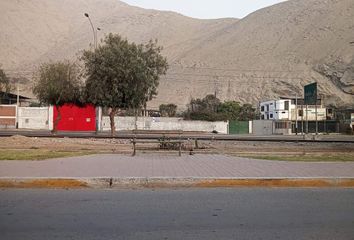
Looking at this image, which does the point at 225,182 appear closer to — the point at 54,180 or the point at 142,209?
the point at 142,209

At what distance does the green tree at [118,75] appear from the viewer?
38438mm

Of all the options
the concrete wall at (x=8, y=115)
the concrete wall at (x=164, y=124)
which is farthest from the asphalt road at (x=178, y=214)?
the concrete wall at (x=8, y=115)

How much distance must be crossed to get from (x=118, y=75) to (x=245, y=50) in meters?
96.5

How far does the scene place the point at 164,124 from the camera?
67438 millimetres

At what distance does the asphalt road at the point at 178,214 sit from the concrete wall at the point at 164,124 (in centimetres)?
5284

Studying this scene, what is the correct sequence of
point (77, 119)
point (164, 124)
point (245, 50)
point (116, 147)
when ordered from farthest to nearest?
1. point (245, 50)
2. point (164, 124)
3. point (77, 119)
4. point (116, 147)

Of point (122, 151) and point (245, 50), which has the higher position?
point (245, 50)

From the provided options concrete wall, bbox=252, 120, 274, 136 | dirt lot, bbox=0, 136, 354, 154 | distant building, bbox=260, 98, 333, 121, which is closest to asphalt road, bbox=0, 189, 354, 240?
dirt lot, bbox=0, 136, 354, 154

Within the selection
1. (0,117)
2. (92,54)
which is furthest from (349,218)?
(0,117)

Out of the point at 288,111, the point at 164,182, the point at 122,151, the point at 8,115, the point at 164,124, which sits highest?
the point at 288,111

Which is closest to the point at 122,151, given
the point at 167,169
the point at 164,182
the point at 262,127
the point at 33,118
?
the point at 167,169

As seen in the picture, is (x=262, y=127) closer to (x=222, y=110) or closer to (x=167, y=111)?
(x=222, y=110)

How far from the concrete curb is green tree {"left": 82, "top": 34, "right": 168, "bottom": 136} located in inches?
1080

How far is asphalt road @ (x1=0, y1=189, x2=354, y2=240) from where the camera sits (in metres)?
6.52
